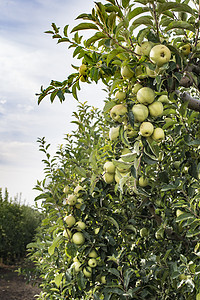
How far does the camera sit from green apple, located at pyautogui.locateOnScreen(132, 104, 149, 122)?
3.31 ft

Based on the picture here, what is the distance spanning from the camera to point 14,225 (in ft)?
32.2

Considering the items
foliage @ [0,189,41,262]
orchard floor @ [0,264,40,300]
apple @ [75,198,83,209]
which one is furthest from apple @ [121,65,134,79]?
foliage @ [0,189,41,262]

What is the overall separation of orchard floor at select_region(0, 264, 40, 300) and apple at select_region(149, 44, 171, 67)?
21.6 ft

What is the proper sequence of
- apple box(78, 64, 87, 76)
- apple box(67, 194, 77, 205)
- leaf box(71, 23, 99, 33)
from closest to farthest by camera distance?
leaf box(71, 23, 99, 33), apple box(78, 64, 87, 76), apple box(67, 194, 77, 205)

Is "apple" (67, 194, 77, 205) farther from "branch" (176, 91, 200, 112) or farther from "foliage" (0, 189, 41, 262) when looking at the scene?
"foliage" (0, 189, 41, 262)

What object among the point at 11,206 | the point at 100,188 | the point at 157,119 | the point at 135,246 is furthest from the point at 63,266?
the point at 11,206

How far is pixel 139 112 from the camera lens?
1.01 meters

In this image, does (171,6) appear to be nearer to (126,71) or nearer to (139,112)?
(126,71)

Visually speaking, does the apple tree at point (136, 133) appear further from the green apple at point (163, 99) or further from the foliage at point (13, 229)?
the foliage at point (13, 229)

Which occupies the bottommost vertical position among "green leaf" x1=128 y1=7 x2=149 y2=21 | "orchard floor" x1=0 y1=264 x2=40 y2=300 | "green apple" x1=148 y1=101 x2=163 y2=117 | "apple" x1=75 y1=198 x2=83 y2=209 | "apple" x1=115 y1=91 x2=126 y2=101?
"orchard floor" x1=0 y1=264 x2=40 y2=300

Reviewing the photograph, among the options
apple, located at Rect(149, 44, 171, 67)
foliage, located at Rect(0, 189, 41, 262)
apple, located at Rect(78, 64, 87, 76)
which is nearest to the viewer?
apple, located at Rect(149, 44, 171, 67)

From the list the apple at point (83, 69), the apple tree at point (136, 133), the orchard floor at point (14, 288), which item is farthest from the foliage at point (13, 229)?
the apple at point (83, 69)

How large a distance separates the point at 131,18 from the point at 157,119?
0.43 m

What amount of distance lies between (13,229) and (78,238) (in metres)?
8.67
